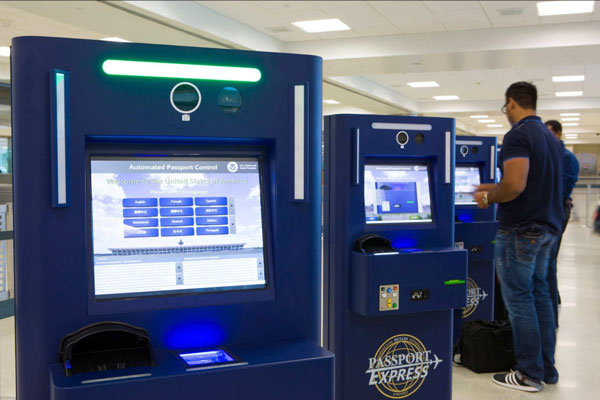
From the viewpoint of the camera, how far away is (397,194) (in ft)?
8.63

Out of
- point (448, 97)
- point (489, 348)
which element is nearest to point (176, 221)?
point (489, 348)

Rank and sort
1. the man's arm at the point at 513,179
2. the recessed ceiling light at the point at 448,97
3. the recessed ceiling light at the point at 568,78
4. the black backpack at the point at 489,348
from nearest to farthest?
the man's arm at the point at 513,179, the black backpack at the point at 489,348, the recessed ceiling light at the point at 568,78, the recessed ceiling light at the point at 448,97

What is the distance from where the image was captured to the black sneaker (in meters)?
3.15

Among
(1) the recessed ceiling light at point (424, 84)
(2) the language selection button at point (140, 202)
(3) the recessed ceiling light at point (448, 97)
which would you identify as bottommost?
(2) the language selection button at point (140, 202)

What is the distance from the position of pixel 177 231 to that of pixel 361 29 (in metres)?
7.97

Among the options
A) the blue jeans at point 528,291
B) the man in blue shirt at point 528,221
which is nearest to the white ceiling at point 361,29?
the man in blue shirt at point 528,221

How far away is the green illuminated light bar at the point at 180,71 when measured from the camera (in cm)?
136

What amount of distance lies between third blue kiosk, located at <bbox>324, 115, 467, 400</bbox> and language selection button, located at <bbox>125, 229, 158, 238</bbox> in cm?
118

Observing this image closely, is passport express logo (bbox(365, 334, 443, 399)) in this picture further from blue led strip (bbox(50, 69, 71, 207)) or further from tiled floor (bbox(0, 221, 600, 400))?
blue led strip (bbox(50, 69, 71, 207))

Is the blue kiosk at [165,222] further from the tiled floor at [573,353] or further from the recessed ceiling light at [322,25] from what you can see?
the recessed ceiling light at [322,25]

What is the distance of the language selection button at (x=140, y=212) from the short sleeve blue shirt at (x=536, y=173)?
207 centimetres

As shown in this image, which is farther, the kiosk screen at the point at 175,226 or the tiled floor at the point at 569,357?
the tiled floor at the point at 569,357

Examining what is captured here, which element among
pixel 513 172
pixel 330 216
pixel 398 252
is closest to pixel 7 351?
pixel 330 216

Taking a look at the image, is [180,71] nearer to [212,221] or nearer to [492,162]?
[212,221]
